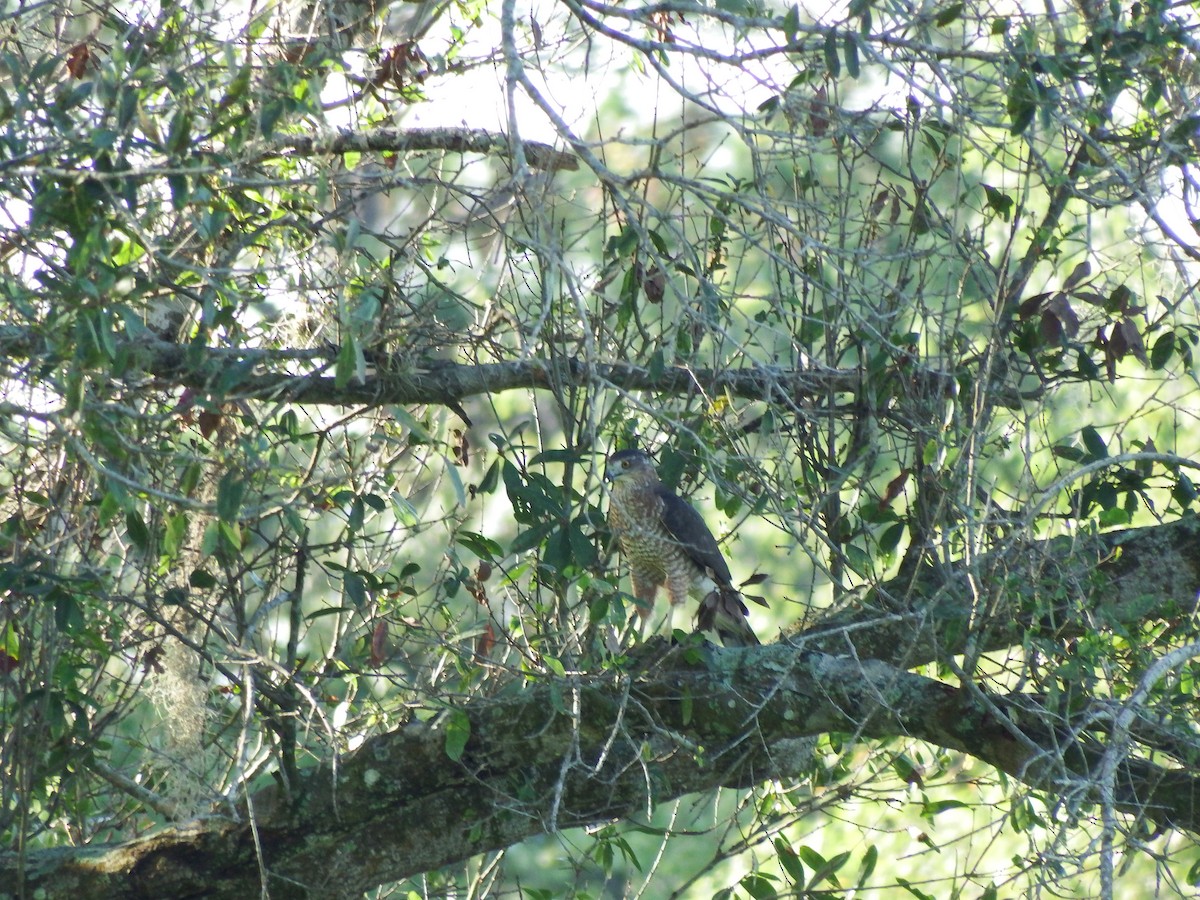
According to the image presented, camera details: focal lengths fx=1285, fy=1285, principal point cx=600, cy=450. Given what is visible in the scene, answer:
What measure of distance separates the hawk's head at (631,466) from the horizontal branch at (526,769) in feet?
3.23

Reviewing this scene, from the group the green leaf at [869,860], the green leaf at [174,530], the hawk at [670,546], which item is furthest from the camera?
the hawk at [670,546]

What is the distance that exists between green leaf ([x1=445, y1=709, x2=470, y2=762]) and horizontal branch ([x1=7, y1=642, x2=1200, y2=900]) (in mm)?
13

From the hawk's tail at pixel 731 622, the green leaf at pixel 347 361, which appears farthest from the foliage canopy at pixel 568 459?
the hawk's tail at pixel 731 622

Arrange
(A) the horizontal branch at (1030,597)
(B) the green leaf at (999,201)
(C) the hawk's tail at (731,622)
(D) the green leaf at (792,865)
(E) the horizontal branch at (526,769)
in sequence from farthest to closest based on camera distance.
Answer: (C) the hawk's tail at (731,622)
(B) the green leaf at (999,201)
(D) the green leaf at (792,865)
(E) the horizontal branch at (526,769)
(A) the horizontal branch at (1030,597)

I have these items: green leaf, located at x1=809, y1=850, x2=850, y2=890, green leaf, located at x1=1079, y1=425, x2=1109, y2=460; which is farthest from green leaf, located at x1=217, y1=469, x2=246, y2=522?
green leaf, located at x1=1079, y1=425, x2=1109, y2=460

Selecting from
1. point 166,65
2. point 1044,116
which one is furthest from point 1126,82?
point 166,65

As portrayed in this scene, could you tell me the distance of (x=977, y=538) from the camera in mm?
2965

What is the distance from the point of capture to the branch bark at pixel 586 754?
128 inches

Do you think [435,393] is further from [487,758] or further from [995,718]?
[995,718]

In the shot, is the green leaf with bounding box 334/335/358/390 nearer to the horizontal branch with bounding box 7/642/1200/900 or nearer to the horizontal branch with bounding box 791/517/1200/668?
the horizontal branch with bounding box 7/642/1200/900

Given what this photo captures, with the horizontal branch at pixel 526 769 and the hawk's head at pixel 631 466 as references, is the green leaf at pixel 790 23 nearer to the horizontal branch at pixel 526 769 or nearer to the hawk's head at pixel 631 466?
the horizontal branch at pixel 526 769

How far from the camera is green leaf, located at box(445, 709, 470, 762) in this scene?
3.20m

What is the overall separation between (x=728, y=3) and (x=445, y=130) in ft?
4.18

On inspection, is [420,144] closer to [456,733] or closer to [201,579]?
[201,579]
